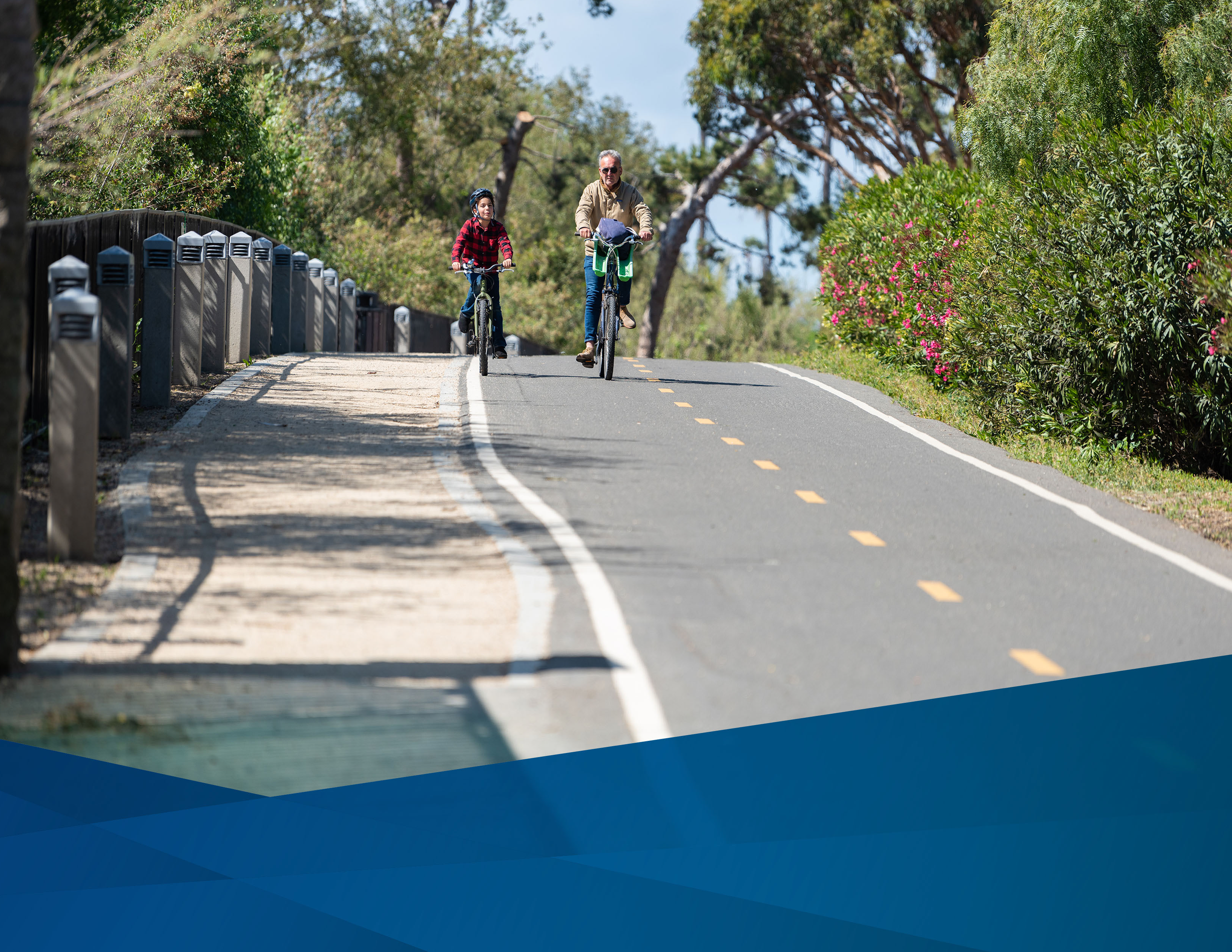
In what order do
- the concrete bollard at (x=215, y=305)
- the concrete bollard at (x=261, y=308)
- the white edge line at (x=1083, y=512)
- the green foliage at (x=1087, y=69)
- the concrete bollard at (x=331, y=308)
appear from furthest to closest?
the concrete bollard at (x=331, y=308) → the green foliage at (x=1087, y=69) → the concrete bollard at (x=261, y=308) → the concrete bollard at (x=215, y=305) → the white edge line at (x=1083, y=512)

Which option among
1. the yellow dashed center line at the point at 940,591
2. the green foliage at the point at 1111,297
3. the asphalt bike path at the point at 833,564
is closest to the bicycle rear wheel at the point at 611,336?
the asphalt bike path at the point at 833,564

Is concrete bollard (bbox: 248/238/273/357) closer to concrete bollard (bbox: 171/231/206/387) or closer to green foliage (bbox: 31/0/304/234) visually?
green foliage (bbox: 31/0/304/234)

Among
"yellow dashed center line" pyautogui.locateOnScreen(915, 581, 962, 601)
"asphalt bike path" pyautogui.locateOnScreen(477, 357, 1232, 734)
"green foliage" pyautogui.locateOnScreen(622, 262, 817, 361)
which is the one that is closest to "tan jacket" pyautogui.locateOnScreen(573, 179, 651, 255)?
"asphalt bike path" pyautogui.locateOnScreen(477, 357, 1232, 734)

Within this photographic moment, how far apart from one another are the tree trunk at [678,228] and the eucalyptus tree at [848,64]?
4241 mm

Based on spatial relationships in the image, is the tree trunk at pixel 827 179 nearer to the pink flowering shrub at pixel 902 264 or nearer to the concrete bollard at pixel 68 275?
the pink flowering shrub at pixel 902 264

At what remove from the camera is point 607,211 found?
48.4 ft

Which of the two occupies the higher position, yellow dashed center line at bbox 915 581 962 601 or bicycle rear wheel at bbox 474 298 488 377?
bicycle rear wheel at bbox 474 298 488 377

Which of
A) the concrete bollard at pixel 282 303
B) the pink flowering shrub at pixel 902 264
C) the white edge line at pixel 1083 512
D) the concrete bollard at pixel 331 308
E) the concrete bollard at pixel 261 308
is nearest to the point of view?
the white edge line at pixel 1083 512

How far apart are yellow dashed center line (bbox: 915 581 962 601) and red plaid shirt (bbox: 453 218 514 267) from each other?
29.4 feet

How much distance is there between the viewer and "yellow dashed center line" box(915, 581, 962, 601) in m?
6.79

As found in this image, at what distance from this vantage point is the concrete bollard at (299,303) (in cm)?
1870

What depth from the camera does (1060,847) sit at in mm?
4578

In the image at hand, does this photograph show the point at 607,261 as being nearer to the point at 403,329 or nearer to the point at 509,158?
the point at 403,329
